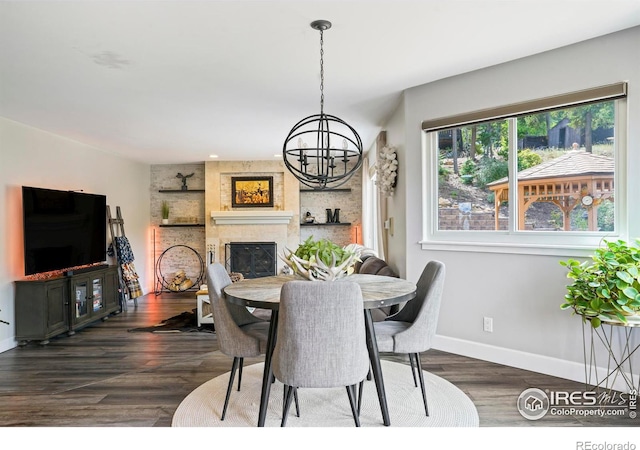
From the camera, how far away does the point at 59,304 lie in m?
4.47

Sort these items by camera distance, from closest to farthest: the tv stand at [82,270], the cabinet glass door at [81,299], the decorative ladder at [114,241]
→ the tv stand at [82,270], the cabinet glass door at [81,299], the decorative ladder at [114,241]

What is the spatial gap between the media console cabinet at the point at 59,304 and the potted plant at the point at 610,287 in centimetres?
470

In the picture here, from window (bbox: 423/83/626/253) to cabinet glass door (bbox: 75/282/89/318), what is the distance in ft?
12.9

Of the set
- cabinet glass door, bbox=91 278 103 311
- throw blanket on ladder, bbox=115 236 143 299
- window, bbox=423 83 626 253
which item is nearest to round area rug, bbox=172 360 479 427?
window, bbox=423 83 626 253

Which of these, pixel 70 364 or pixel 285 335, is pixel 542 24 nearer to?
pixel 285 335

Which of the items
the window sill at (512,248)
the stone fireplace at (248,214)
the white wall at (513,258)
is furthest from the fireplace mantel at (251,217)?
the window sill at (512,248)

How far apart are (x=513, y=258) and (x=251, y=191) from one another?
521 cm

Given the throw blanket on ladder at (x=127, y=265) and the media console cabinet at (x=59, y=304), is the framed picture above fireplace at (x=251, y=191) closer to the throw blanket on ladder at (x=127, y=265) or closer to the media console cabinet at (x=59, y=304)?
the throw blanket on ladder at (x=127, y=265)

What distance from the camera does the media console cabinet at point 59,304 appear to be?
13.9 ft

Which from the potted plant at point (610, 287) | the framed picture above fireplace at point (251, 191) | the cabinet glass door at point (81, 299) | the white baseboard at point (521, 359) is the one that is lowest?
the white baseboard at point (521, 359)

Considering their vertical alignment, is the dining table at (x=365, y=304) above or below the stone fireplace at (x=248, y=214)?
below

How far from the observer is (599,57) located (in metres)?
2.84

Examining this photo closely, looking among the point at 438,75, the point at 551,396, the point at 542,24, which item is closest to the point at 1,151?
the point at 438,75

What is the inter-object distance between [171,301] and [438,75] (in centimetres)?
524
